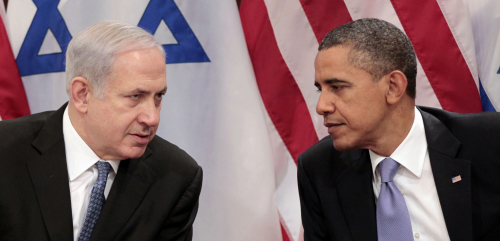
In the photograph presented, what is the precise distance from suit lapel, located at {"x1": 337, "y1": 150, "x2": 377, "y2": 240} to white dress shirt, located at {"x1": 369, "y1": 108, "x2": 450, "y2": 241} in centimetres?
6

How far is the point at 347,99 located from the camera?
1999 millimetres

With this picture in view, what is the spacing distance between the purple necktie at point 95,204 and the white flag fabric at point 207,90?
88 centimetres

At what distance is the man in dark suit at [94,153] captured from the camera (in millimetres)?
1889

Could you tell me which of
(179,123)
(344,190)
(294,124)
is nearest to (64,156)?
(179,123)

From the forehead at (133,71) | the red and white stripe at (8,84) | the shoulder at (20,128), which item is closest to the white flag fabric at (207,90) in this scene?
the red and white stripe at (8,84)

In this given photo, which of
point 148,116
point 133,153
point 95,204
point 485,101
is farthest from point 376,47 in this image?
point 95,204

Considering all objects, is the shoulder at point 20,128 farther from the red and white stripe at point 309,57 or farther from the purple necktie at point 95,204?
the red and white stripe at point 309,57

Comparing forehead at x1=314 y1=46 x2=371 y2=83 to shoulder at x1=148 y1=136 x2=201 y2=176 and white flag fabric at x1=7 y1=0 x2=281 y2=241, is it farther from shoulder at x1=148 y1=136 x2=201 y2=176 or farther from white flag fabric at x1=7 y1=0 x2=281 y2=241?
white flag fabric at x1=7 y1=0 x2=281 y2=241

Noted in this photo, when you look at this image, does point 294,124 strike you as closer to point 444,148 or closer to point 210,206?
point 210,206

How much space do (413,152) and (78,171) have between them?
140cm

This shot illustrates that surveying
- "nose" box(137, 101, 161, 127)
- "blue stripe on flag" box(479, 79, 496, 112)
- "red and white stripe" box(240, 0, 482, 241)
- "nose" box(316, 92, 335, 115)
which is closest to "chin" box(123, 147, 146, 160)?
"nose" box(137, 101, 161, 127)

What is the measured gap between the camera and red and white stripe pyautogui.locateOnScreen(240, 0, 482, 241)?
278 centimetres

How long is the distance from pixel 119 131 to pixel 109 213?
34 centimetres

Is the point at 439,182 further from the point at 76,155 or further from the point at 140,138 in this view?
the point at 76,155
